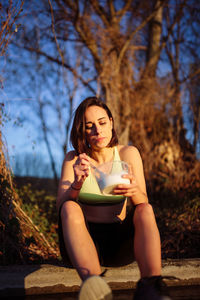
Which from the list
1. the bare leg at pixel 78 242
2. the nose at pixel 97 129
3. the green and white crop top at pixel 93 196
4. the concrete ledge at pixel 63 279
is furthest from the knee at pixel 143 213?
the nose at pixel 97 129

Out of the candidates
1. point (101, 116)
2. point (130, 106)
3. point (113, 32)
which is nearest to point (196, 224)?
point (101, 116)

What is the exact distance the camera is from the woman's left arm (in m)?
1.48

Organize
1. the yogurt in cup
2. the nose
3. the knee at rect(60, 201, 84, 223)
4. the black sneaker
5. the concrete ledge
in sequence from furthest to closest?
1. the nose
2. the concrete ledge
3. the knee at rect(60, 201, 84, 223)
4. the yogurt in cup
5. the black sneaker

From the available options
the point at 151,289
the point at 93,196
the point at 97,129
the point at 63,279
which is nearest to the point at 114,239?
the point at 93,196

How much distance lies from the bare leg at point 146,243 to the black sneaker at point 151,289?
0.06 m

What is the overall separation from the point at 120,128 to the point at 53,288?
9.73 ft

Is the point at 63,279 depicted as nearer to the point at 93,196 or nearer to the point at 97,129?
the point at 93,196

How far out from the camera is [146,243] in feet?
5.10

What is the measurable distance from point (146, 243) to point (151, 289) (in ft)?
1.00

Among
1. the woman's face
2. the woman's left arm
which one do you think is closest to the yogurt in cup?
the woman's left arm

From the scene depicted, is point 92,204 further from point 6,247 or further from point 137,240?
point 6,247

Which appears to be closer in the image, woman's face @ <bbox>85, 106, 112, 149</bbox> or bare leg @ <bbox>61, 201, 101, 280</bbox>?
bare leg @ <bbox>61, 201, 101, 280</bbox>

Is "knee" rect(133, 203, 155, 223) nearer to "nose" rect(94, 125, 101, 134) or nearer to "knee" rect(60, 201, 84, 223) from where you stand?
"knee" rect(60, 201, 84, 223)

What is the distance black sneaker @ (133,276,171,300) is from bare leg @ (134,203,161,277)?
0.06 metres
